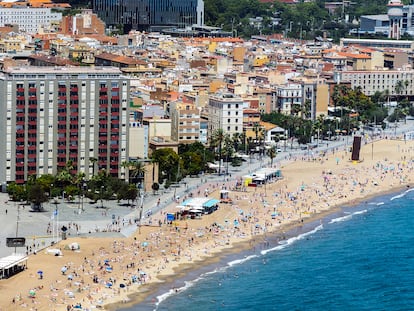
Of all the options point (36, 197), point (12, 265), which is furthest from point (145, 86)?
point (12, 265)

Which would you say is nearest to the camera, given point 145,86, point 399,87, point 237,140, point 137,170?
point 137,170

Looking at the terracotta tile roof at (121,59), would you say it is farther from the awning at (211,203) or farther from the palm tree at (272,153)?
the awning at (211,203)

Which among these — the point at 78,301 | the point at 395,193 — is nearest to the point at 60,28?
the point at 395,193

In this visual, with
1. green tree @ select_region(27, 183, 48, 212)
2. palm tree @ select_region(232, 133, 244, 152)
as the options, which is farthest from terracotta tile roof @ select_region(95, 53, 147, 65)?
green tree @ select_region(27, 183, 48, 212)

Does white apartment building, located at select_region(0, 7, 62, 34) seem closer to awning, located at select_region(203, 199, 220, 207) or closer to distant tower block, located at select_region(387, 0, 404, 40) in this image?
distant tower block, located at select_region(387, 0, 404, 40)

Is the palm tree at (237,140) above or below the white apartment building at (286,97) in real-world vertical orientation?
below

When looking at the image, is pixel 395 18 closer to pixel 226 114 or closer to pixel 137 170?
pixel 226 114

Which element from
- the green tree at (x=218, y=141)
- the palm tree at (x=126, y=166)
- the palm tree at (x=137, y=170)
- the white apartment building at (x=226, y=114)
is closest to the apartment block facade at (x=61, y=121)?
the palm tree at (x=126, y=166)
